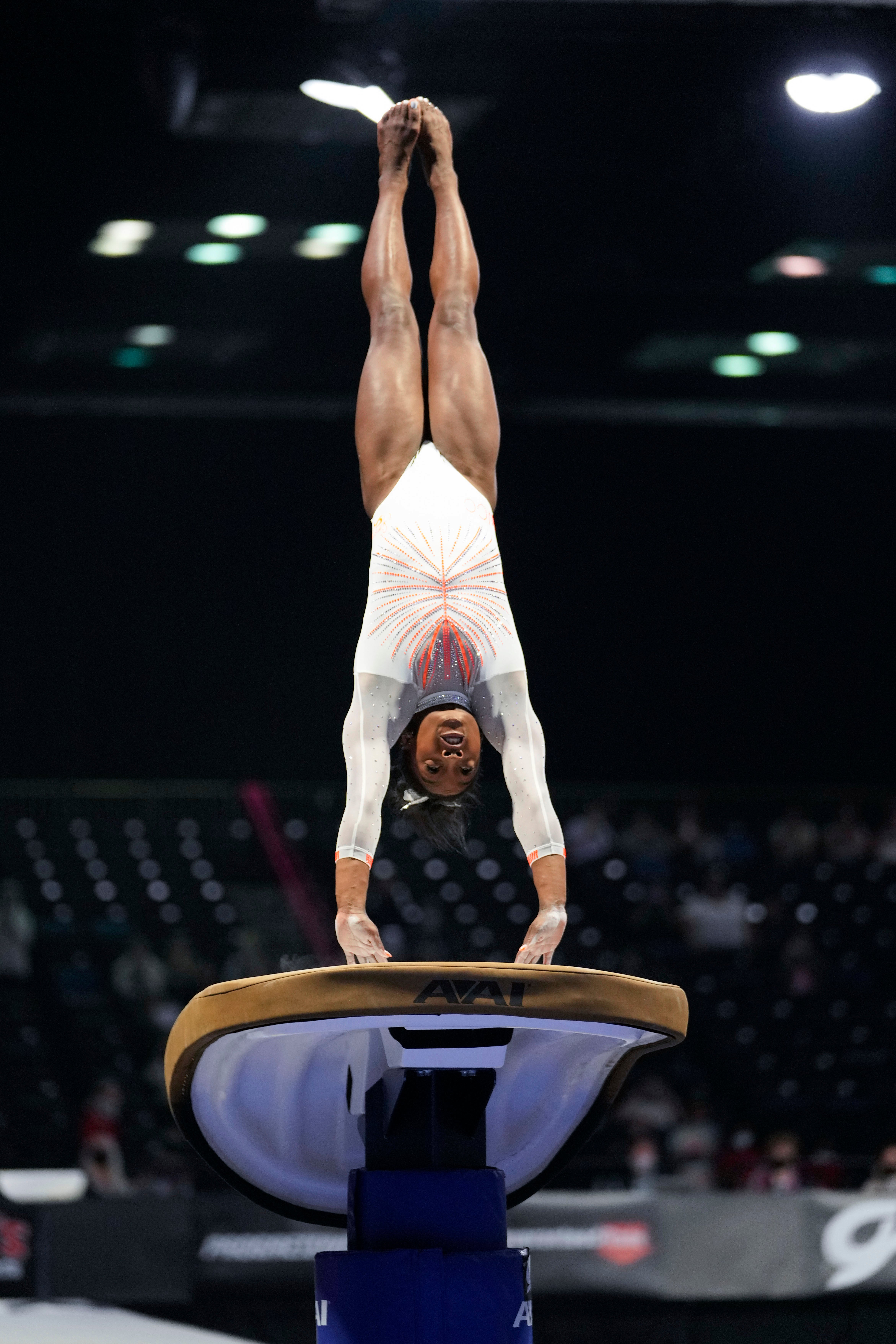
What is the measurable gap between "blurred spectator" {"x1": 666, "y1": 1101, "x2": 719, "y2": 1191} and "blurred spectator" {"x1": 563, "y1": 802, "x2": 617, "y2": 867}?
2054 millimetres

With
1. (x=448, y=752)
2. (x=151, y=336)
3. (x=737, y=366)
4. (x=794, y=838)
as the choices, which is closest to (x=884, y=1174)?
(x=794, y=838)

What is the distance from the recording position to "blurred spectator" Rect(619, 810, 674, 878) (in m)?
11.2

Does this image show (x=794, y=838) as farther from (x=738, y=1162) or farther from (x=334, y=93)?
(x=334, y=93)

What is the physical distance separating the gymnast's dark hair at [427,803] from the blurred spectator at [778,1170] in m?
5.21

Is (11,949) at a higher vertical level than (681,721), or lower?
lower

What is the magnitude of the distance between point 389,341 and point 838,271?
628cm

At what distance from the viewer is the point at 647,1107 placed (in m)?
9.59

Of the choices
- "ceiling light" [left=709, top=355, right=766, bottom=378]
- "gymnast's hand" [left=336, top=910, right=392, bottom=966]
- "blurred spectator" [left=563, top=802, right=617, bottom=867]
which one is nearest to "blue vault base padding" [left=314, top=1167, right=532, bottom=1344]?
"gymnast's hand" [left=336, top=910, right=392, bottom=966]

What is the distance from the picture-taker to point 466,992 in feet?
10.4

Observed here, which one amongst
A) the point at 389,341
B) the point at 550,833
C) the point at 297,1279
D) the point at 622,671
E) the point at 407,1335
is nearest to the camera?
the point at 407,1335

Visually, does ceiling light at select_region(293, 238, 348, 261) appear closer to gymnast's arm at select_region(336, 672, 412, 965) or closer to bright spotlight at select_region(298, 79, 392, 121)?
bright spotlight at select_region(298, 79, 392, 121)

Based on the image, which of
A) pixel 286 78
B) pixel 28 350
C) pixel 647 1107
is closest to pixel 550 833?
pixel 286 78

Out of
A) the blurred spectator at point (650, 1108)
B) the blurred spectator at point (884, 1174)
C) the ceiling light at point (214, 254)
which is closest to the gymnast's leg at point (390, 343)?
the ceiling light at point (214, 254)

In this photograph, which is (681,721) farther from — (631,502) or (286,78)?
(286,78)
